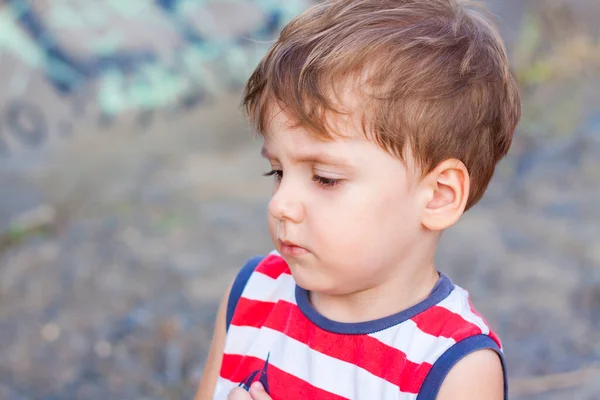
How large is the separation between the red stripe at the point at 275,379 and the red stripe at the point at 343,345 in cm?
7

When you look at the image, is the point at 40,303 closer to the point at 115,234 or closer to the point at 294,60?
the point at 115,234

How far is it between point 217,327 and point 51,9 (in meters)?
3.68

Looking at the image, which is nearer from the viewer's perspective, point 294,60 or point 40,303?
point 294,60

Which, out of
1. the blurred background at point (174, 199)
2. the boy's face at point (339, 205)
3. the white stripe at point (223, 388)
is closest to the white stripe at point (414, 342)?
the boy's face at point (339, 205)

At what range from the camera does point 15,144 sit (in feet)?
16.0

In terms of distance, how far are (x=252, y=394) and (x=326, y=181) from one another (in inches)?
16.8

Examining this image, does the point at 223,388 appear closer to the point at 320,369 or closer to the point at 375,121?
the point at 320,369

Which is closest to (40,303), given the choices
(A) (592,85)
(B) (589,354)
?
(B) (589,354)

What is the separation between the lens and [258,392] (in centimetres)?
154

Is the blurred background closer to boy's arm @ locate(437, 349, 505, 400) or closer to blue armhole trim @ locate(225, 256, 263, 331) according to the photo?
blue armhole trim @ locate(225, 256, 263, 331)

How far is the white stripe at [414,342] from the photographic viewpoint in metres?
1.42

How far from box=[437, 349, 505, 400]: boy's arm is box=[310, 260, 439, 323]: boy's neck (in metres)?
0.18

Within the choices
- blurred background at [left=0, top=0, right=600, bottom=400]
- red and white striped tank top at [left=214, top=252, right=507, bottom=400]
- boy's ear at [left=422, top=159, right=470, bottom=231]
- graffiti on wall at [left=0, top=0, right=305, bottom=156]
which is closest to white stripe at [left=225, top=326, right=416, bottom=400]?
red and white striped tank top at [left=214, top=252, right=507, bottom=400]

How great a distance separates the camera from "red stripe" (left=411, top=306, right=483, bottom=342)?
1.43 metres
